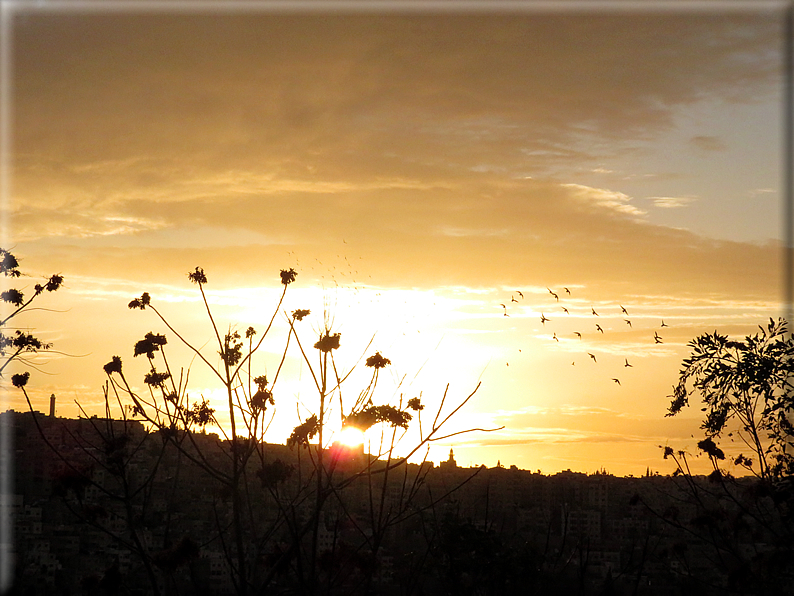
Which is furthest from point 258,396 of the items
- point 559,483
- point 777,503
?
point 559,483

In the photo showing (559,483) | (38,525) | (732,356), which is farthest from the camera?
(559,483)

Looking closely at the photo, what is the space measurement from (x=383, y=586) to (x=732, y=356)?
98.3ft

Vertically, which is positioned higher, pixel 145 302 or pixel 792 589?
pixel 145 302

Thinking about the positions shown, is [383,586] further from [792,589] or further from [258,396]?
[258,396]

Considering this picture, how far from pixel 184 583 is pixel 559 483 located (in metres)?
34.1

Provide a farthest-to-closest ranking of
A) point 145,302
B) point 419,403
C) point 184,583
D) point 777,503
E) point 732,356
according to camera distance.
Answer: point 184,583 → point 732,356 → point 777,503 → point 145,302 → point 419,403

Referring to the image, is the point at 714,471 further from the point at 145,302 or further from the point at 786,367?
the point at 145,302

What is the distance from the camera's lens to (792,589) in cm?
1458

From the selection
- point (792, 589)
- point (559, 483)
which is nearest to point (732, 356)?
point (792, 589)

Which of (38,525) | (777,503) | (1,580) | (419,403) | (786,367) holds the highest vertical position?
(786,367)

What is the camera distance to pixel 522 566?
70.1 feet

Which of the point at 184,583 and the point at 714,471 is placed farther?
the point at 184,583

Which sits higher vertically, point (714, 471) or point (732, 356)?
point (732, 356)

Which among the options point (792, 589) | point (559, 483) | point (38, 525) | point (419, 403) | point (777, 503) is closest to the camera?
point (419, 403)
